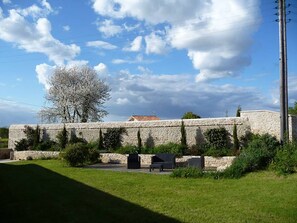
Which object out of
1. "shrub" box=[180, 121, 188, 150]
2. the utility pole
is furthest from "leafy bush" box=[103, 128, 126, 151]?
the utility pole

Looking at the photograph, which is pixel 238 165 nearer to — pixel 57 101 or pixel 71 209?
pixel 71 209

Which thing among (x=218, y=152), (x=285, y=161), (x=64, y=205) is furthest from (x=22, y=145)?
(x=285, y=161)

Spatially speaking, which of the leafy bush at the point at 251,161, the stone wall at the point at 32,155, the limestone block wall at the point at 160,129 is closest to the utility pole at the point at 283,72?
the leafy bush at the point at 251,161

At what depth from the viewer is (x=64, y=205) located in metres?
10.3

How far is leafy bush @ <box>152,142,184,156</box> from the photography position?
78.9 feet

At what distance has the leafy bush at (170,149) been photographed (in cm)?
2406

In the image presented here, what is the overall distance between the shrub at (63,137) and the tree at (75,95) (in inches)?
459

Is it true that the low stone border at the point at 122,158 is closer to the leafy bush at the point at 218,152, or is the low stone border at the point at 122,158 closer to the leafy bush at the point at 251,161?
the leafy bush at the point at 218,152

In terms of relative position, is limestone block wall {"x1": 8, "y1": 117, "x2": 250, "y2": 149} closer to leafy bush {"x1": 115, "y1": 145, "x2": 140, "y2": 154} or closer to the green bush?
leafy bush {"x1": 115, "y1": 145, "x2": 140, "y2": 154}

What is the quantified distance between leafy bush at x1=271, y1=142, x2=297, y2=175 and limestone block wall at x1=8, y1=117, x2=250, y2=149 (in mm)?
8478

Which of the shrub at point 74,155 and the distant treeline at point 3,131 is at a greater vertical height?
the distant treeline at point 3,131

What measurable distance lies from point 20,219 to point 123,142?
20.0 metres

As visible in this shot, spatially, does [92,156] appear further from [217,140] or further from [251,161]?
[251,161]

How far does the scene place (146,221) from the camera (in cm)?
852
